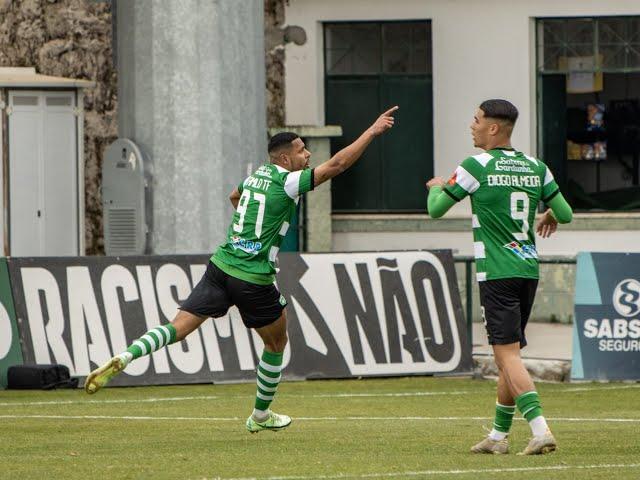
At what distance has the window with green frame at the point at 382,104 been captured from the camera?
22969 millimetres

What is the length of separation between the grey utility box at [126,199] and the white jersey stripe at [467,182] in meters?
8.75

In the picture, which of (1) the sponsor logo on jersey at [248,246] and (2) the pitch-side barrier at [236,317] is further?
(2) the pitch-side barrier at [236,317]

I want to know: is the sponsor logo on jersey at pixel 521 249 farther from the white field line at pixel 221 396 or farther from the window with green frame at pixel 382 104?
the window with green frame at pixel 382 104

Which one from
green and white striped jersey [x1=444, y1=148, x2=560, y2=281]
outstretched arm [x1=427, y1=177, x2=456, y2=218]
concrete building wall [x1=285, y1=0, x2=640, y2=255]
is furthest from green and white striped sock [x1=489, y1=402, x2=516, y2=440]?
concrete building wall [x1=285, y1=0, x2=640, y2=255]

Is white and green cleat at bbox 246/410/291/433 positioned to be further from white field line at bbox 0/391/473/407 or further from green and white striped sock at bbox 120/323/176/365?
white field line at bbox 0/391/473/407

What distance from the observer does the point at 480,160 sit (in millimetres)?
10125

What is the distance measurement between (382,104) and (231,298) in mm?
12046

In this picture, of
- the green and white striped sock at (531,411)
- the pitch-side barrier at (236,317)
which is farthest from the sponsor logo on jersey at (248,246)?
the pitch-side barrier at (236,317)

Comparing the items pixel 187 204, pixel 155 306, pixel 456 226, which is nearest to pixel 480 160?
pixel 155 306

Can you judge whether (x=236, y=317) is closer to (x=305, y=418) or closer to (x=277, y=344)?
(x=305, y=418)

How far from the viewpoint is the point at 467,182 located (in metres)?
10.1

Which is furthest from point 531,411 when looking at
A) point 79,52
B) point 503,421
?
point 79,52

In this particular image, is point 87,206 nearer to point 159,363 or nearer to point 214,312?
point 159,363

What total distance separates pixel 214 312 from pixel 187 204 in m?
7.41
